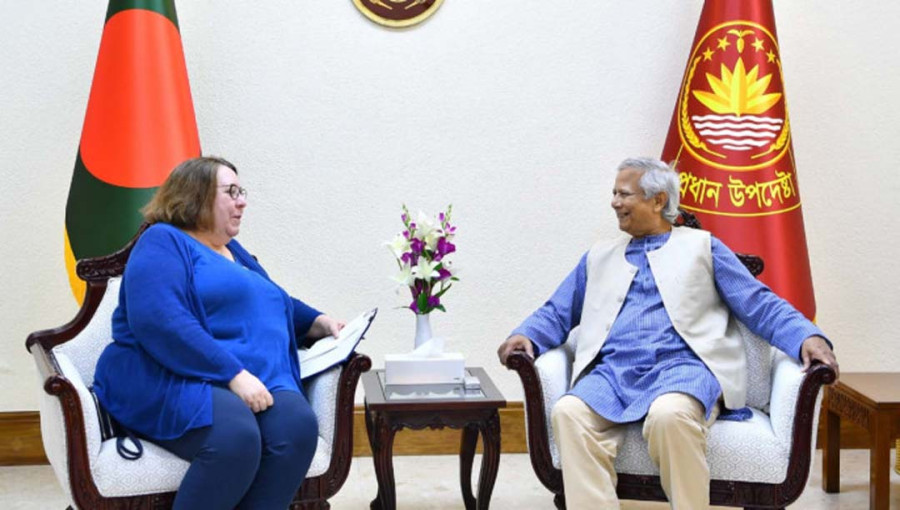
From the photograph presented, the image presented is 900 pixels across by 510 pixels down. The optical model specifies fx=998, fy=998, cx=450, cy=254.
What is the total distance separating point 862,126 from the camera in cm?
424

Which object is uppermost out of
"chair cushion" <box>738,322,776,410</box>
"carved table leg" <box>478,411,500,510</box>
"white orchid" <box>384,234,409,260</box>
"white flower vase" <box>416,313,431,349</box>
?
"white orchid" <box>384,234,409,260</box>

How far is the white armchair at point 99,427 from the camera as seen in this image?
8.13ft

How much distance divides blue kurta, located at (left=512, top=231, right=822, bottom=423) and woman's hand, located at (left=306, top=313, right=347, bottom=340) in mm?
562

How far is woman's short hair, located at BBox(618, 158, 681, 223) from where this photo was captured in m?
3.13

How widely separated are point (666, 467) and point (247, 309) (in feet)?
4.04

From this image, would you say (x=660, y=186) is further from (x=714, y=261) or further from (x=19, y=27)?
(x=19, y=27)

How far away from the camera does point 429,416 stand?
299cm

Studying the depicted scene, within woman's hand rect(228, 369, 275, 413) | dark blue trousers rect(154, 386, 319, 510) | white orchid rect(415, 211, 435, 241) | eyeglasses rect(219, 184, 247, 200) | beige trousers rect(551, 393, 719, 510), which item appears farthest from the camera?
white orchid rect(415, 211, 435, 241)

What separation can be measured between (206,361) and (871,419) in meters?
2.13

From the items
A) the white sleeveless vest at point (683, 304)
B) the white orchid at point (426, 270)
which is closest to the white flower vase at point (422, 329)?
the white orchid at point (426, 270)

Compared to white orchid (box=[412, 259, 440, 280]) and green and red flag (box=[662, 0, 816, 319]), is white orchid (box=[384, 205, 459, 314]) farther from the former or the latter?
green and red flag (box=[662, 0, 816, 319])

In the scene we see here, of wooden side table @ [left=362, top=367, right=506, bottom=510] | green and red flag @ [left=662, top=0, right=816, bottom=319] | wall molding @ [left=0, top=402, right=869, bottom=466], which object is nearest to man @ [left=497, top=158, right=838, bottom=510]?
wooden side table @ [left=362, top=367, right=506, bottom=510]

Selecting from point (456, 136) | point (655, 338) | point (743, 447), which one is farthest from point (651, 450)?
point (456, 136)

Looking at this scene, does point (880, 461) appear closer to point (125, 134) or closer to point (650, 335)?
point (650, 335)
